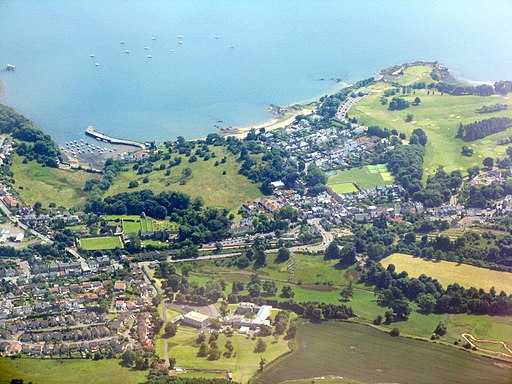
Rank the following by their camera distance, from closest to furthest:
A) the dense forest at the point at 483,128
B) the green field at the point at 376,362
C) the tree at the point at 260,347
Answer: the green field at the point at 376,362 < the tree at the point at 260,347 < the dense forest at the point at 483,128

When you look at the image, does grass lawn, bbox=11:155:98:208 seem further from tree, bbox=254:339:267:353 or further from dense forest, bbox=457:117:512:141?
dense forest, bbox=457:117:512:141

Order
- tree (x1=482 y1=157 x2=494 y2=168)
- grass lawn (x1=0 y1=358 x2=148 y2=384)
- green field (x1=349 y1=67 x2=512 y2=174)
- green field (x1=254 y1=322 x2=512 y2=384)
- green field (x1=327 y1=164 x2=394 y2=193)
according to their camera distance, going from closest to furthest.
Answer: grass lawn (x1=0 y1=358 x2=148 y2=384) < green field (x1=254 y1=322 x2=512 y2=384) < green field (x1=327 y1=164 x2=394 y2=193) < tree (x1=482 y1=157 x2=494 y2=168) < green field (x1=349 y1=67 x2=512 y2=174)

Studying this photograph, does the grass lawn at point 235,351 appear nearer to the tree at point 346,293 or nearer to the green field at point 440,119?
the tree at point 346,293

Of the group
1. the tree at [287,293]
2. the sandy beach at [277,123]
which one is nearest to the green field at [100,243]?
the tree at [287,293]

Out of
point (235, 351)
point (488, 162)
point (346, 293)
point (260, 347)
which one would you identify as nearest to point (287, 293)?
point (346, 293)

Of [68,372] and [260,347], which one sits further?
[260,347]

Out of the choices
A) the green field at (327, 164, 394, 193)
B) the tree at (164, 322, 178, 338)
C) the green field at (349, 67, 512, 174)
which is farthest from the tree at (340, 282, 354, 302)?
the green field at (349, 67, 512, 174)

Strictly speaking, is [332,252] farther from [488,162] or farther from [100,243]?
[488,162]
